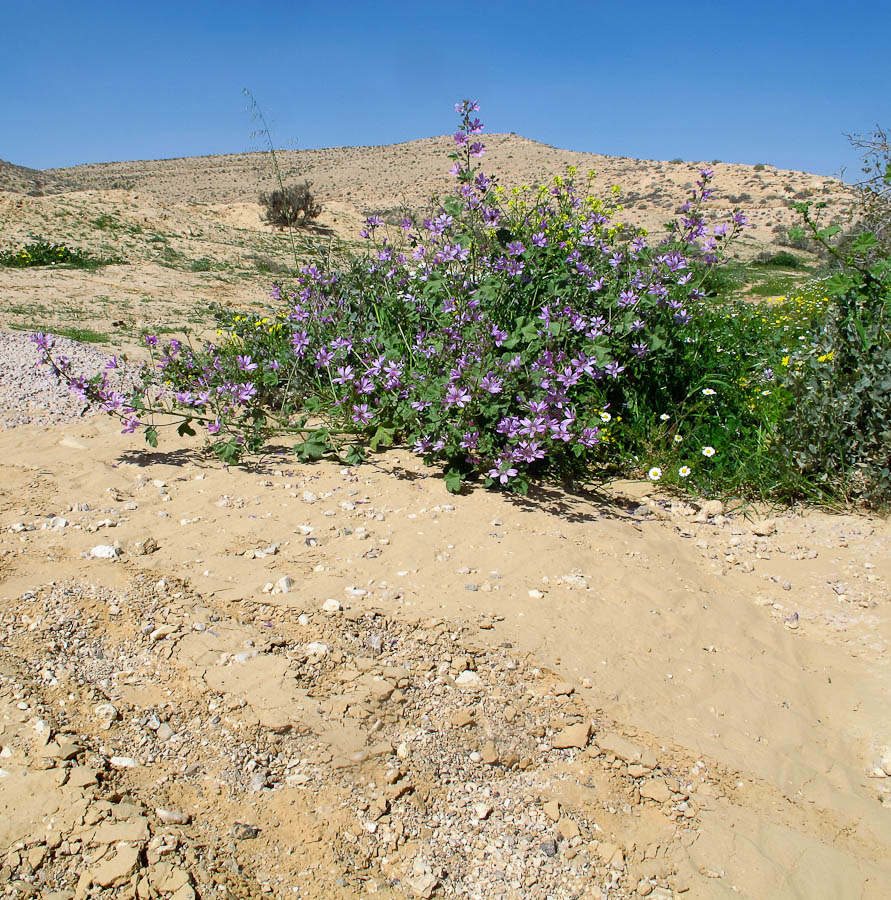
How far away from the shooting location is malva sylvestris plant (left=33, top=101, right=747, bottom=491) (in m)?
3.53

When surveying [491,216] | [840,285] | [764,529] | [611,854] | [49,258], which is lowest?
[611,854]

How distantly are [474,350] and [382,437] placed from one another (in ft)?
2.37

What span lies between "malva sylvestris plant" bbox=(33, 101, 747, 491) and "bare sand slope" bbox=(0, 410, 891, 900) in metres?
0.37

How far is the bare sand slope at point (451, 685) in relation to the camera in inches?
73.3

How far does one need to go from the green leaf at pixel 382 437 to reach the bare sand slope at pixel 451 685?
16.2 inches

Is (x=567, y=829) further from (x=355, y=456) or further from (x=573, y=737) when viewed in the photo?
(x=355, y=456)

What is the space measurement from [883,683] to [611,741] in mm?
1054

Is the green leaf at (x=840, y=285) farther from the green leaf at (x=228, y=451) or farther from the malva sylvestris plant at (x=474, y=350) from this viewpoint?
the green leaf at (x=228, y=451)

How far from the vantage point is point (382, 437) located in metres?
4.00

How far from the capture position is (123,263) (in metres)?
9.91

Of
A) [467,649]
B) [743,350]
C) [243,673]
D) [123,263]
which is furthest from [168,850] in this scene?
[123,263]

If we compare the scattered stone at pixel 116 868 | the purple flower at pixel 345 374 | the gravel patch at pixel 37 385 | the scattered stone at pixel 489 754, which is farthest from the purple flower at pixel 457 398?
the scattered stone at pixel 116 868

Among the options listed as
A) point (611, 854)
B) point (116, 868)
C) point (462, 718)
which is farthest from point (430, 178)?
point (116, 868)

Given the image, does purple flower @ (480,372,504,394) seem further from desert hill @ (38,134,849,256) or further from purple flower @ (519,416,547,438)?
desert hill @ (38,134,849,256)
